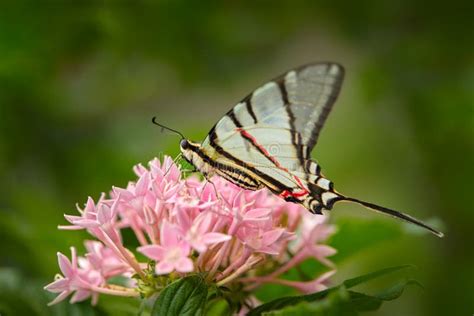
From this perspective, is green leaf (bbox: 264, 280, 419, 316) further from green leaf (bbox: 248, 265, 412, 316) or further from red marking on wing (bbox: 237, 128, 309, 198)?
red marking on wing (bbox: 237, 128, 309, 198)

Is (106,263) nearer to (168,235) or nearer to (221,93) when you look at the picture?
(168,235)

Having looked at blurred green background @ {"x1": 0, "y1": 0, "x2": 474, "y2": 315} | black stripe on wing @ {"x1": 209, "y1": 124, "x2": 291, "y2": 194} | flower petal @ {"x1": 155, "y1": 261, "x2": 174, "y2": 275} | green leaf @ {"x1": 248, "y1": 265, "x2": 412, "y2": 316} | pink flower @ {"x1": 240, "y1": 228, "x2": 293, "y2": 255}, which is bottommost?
flower petal @ {"x1": 155, "y1": 261, "x2": 174, "y2": 275}

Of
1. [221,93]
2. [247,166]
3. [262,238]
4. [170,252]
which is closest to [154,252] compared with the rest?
[170,252]

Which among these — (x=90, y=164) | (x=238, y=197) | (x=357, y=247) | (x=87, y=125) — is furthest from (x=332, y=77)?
(x=87, y=125)

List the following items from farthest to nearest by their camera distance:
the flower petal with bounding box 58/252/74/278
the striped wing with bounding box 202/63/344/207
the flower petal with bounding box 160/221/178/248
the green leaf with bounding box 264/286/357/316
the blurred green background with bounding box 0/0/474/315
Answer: the blurred green background with bounding box 0/0/474/315, the striped wing with bounding box 202/63/344/207, the flower petal with bounding box 58/252/74/278, the flower petal with bounding box 160/221/178/248, the green leaf with bounding box 264/286/357/316

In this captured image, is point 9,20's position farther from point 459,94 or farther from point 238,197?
point 459,94

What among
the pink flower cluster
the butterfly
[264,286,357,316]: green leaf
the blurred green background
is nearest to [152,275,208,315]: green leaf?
the pink flower cluster
